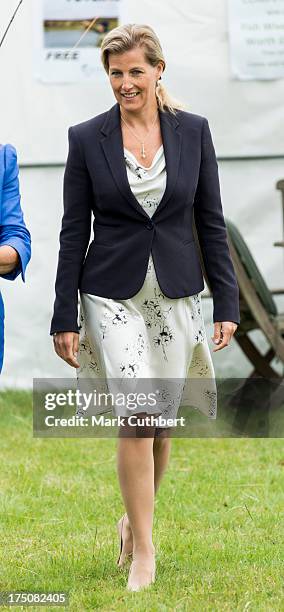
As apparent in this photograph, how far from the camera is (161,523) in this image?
5.26 meters

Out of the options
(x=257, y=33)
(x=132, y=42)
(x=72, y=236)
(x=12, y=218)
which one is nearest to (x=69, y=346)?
(x=72, y=236)

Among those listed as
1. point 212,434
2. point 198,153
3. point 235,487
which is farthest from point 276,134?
point 198,153

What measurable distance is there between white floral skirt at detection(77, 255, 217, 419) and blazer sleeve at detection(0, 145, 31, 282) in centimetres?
35

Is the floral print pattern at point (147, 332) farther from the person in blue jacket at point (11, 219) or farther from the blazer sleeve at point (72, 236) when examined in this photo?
the person in blue jacket at point (11, 219)

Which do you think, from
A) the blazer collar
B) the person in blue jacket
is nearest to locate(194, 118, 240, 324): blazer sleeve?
the blazer collar

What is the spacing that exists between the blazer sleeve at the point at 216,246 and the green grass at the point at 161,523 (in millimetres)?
862

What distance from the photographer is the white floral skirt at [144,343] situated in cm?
425

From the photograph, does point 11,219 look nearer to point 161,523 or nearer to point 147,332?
point 147,332

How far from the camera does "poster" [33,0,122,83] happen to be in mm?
7641

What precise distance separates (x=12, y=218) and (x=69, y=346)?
A: 0.50 metres

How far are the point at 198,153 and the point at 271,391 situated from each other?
3514 mm

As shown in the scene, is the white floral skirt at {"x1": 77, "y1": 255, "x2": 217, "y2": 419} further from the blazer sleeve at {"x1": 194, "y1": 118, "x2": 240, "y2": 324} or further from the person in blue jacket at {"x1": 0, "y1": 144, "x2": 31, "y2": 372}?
the person in blue jacket at {"x1": 0, "y1": 144, "x2": 31, "y2": 372}

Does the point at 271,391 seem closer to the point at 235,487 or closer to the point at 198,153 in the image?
the point at 235,487

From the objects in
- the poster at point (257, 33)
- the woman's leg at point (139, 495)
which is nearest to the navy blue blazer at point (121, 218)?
the woman's leg at point (139, 495)
